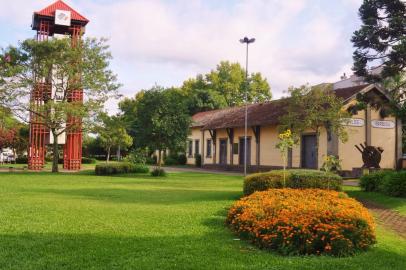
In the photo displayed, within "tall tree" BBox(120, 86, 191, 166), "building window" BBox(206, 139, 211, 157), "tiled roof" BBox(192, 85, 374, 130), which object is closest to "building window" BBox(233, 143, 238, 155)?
"tiled roof" BBox(192, 85, 374, 130)

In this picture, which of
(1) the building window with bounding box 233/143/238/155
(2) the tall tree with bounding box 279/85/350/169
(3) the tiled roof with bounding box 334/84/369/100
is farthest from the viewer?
(1) the building window with bounding box 233/143/238/155

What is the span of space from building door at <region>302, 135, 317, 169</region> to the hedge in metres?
11.2

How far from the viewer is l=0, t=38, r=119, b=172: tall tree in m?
28.1

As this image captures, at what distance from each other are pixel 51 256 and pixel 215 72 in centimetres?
5627

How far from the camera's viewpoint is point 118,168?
28203mm

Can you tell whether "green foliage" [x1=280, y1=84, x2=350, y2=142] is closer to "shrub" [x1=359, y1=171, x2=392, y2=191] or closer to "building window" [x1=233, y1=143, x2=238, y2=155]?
"shrub" [x1=359, y1=171, x2=392, y2=191]

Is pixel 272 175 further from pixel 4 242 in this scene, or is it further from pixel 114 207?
pixel 4 242

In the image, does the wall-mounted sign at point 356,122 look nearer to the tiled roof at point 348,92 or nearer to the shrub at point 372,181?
the tiled roof at point 348,92

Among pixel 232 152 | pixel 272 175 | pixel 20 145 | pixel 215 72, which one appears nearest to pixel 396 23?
pixel 272 175

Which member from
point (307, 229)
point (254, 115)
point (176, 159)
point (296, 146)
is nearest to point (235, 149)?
point (254, 115)

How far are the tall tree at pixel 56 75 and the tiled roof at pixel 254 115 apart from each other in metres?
6.77

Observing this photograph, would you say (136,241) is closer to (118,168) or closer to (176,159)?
(118,168)

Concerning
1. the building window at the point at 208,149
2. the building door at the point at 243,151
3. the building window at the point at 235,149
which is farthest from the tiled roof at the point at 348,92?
the building window at the point at 208,149

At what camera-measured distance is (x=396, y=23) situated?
16.8 meters
